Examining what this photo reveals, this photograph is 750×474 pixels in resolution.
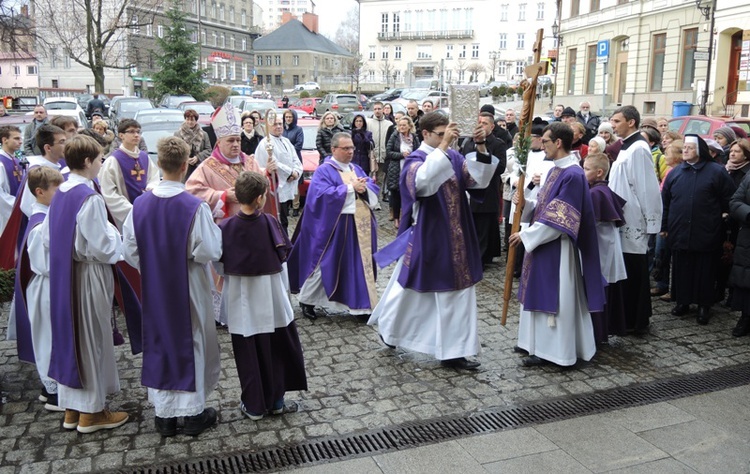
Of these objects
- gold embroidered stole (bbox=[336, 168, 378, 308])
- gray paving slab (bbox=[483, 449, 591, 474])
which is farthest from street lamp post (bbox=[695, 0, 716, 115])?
gray paving slab (bbox=[483, 449, 591, 474])

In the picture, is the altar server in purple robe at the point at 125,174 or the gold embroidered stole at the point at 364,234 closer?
the altar server in purple robe at the point at 125,174

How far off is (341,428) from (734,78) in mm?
26215

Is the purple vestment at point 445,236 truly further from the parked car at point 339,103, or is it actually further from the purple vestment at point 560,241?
the parked car at point 339,103

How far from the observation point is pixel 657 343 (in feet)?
20.2

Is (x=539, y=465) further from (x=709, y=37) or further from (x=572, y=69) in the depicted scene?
(x=572, y=69)

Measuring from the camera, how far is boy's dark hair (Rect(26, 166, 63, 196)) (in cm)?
448

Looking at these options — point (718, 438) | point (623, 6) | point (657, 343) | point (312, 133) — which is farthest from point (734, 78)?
point (718, 438)

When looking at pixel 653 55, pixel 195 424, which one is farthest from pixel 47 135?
pixel 653 55

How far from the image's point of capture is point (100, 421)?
4379 mm

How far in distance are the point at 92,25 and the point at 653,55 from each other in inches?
1230

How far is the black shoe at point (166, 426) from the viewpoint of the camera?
427 cm

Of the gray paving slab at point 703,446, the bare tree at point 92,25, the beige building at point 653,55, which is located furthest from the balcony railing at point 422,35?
the gray paving slab at point 703,446

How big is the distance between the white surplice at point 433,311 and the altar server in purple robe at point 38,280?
2.48 metres

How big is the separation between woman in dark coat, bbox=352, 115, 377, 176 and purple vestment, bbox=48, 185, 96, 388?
7.87 metres
